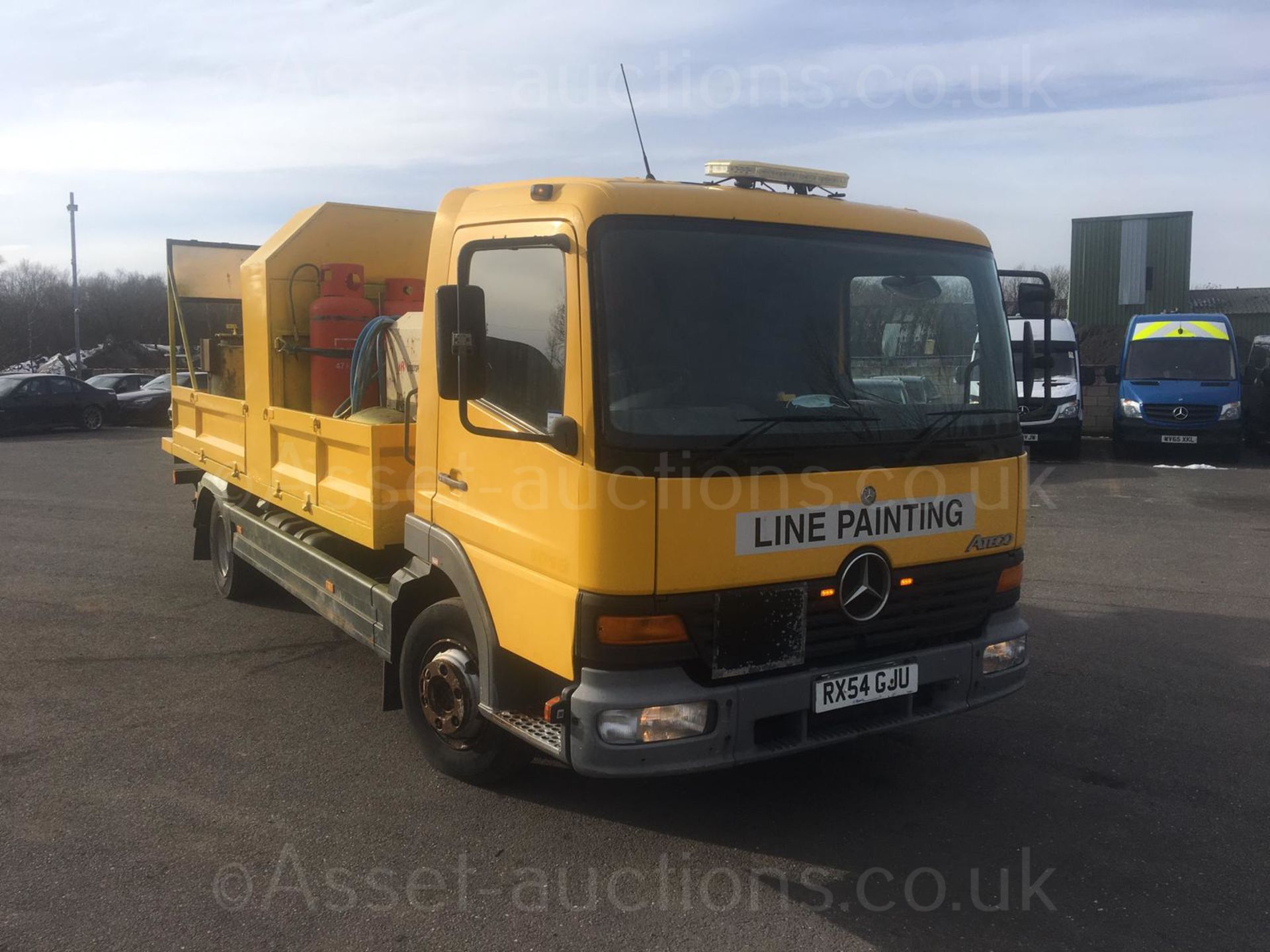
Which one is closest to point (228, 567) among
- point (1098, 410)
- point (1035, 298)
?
point (1035, 298)

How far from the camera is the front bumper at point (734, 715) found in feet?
11.5

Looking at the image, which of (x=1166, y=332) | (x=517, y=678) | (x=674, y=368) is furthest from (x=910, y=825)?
(x=1166, y=332)

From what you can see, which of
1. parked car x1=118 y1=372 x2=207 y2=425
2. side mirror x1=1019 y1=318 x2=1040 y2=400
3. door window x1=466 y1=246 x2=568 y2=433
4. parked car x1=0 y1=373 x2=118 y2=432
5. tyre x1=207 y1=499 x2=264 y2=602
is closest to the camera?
door window x1=466 y1=246 x2=568 y2=433

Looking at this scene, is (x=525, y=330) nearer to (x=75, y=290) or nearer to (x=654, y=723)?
(x=654, y=723)

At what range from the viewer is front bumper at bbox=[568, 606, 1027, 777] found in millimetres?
3494

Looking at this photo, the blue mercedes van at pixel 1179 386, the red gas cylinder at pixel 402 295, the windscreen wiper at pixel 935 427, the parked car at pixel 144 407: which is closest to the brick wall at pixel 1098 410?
the blue mercedes van at pixel 1179 386

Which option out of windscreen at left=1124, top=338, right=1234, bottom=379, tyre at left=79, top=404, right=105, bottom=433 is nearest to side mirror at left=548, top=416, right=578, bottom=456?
windscreen at left=1124, top=338, right=1234, bottom=379

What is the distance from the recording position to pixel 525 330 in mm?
3785

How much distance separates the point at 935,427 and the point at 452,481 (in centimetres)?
192

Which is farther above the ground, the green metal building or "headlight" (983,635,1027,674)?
the green metal building

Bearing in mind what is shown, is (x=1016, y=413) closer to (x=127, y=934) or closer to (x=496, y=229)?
(x=496, y=229)

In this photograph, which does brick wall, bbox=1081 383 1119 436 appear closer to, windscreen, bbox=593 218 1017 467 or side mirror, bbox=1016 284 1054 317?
side mirror, bbox=1016 284 1054 317

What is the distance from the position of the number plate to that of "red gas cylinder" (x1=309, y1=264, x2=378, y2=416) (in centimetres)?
333

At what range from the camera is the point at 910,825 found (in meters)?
4.08
